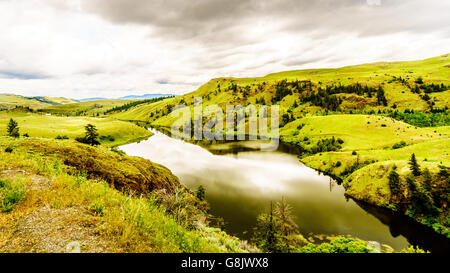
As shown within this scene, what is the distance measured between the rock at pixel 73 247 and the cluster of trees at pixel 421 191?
1739 inches

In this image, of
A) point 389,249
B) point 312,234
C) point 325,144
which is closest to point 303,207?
point 312,234

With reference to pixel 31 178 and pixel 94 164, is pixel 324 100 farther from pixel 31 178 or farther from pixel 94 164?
pixel 31 178

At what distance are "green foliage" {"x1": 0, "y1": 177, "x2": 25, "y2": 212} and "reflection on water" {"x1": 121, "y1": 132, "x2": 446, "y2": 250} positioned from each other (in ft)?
88.3

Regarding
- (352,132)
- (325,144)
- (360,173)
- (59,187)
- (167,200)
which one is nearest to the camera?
(59,187)

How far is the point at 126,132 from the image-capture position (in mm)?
112688

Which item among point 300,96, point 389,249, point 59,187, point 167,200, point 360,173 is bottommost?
point 389,249

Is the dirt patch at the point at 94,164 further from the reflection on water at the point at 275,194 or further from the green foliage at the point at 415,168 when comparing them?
the green foliage at the point at 415,168

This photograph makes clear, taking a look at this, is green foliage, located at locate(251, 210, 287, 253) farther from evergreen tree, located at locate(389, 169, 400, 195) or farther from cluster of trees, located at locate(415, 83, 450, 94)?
cluster of trees, located at locate(415, 83, 450, 94)

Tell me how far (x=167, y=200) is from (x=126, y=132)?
11546 cm

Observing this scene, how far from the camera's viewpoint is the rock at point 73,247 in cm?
477

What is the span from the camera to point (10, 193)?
6047 millimetres

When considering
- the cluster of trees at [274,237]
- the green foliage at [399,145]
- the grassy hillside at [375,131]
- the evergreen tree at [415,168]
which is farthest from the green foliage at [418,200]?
the green foliage at [399,145]

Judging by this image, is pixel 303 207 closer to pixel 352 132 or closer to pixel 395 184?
pixel 395 184

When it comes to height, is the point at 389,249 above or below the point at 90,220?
below
